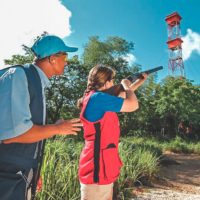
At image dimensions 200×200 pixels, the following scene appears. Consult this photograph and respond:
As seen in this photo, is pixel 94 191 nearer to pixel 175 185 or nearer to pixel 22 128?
pixel 22 128

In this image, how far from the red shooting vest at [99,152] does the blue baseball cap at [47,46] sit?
76cm

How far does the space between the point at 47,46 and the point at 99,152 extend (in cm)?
103

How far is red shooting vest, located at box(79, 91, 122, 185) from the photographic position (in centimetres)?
255

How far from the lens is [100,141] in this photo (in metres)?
2.56

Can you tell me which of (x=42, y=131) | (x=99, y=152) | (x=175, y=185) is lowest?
(x=175, y=185)

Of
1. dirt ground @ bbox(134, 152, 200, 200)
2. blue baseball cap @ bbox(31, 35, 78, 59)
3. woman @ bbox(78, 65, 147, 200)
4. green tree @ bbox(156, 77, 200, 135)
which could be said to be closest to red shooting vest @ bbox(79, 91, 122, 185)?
woman @ bbox(78, 65, 147, 200)

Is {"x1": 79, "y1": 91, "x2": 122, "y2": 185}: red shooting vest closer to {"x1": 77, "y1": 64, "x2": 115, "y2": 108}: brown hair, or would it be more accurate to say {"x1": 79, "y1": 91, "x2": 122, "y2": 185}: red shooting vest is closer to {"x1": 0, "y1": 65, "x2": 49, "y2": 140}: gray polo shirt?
{"x1": 77, "y1": 64, "x2": 115, "y2": 108}: brown hair

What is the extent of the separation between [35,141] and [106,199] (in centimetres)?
127

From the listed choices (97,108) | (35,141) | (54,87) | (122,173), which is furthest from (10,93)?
(54,87)

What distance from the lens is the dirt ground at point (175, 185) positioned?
5.50 meters

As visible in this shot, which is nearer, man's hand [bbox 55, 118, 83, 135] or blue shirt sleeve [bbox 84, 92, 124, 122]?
man's hand [bbox 55, 118, 83, 135]

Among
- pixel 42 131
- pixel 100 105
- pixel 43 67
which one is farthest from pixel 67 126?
pixel 100 105

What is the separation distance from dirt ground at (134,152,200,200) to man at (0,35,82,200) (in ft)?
12.4

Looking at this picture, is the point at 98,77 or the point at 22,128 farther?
the point at 98,77
